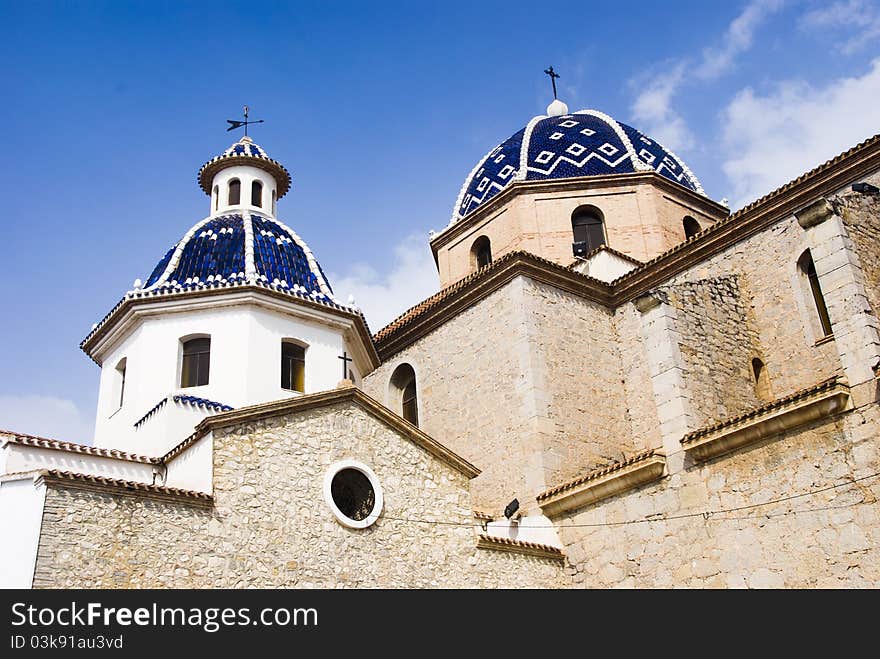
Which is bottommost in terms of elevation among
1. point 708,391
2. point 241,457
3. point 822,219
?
point 241,457

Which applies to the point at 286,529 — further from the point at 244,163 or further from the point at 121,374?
the point at 244,163

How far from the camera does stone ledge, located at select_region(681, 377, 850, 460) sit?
10.2 metres

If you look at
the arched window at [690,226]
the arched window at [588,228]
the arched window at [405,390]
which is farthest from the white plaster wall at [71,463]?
the arched window at [690,226]

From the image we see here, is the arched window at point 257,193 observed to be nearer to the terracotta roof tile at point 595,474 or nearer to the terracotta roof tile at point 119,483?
the terracotta roof tile at point 595,474

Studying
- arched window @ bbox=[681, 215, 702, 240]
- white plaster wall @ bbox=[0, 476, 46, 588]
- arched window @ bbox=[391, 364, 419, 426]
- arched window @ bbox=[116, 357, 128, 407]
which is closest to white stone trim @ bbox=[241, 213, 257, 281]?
arched window @ bbox=[116, 357, 128, 407]

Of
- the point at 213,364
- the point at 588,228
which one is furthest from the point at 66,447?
the point at 588,228

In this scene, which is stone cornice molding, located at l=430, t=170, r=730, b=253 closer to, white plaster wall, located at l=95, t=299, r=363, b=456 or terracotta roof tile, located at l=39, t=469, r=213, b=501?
white plaster wall, located at l=95, t=299, r=363, b=456

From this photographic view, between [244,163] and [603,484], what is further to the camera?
[244,163]

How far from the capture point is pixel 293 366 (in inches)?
548

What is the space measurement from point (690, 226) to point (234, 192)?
904cm

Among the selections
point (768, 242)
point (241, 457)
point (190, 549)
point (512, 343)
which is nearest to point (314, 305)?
point (512, 343)
